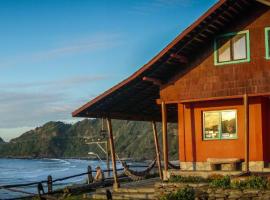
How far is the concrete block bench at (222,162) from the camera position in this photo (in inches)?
811

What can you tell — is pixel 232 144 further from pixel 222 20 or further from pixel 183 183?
pixel 222 20

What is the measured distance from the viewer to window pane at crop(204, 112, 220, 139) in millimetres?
21938

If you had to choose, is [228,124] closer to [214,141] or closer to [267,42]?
[214,141]

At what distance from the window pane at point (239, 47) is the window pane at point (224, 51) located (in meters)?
0.26

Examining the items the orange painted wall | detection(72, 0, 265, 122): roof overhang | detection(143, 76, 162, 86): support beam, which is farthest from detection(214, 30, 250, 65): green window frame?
detection(143, 76, 162, 86): support beam

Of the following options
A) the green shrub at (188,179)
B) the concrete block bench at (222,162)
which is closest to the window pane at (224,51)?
the concrete block bench at (222,162)

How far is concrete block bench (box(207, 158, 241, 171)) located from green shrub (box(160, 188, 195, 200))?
3.07m

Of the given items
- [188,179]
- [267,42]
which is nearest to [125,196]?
[188,179]

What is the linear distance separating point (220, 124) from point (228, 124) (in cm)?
36

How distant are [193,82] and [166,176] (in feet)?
13.7

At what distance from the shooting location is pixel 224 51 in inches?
824

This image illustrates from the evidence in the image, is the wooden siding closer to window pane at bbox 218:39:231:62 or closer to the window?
window pane at bbox 218:39:231:62

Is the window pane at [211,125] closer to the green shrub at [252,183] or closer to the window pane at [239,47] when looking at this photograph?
the window pane at [239,47]

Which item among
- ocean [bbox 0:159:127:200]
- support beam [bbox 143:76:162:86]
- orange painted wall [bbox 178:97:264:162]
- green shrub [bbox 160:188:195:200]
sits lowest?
ocean [bbox 0:159:127:200]
